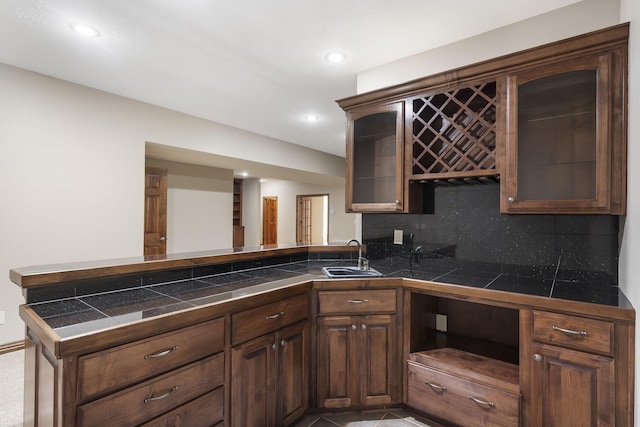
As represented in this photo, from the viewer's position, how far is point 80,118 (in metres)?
3.29

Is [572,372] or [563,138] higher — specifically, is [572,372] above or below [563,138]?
below

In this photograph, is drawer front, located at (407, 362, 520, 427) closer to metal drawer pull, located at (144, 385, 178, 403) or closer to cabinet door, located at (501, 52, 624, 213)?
cabinet door, located at (501, 52, 624, 213)

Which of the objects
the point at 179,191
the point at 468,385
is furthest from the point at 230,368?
the point at 179,191

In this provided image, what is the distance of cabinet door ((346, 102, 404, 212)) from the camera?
7.92 ft

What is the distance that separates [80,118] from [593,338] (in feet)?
14.7

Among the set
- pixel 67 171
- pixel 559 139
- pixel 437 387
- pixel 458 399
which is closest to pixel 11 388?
pixel 67 171

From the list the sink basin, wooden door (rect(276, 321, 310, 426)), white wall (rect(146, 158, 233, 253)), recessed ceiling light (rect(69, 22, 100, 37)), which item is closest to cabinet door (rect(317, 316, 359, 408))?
wooden door (rect(276, 321, 310, 426))

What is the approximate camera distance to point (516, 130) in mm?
1929

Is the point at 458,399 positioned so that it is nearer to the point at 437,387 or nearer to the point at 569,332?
the point at 437,387

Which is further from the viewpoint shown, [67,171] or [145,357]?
[67,171]

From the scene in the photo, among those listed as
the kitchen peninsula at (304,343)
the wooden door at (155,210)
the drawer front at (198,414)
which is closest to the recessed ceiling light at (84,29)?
the kitchen peninsula at (304,343)

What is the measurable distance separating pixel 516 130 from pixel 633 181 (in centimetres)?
63

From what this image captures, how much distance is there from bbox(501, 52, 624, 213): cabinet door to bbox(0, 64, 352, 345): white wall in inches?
147

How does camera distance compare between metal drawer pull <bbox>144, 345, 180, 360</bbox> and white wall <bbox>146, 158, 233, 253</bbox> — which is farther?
white wall <bbox>146, 158, 233, 253</bbox>
